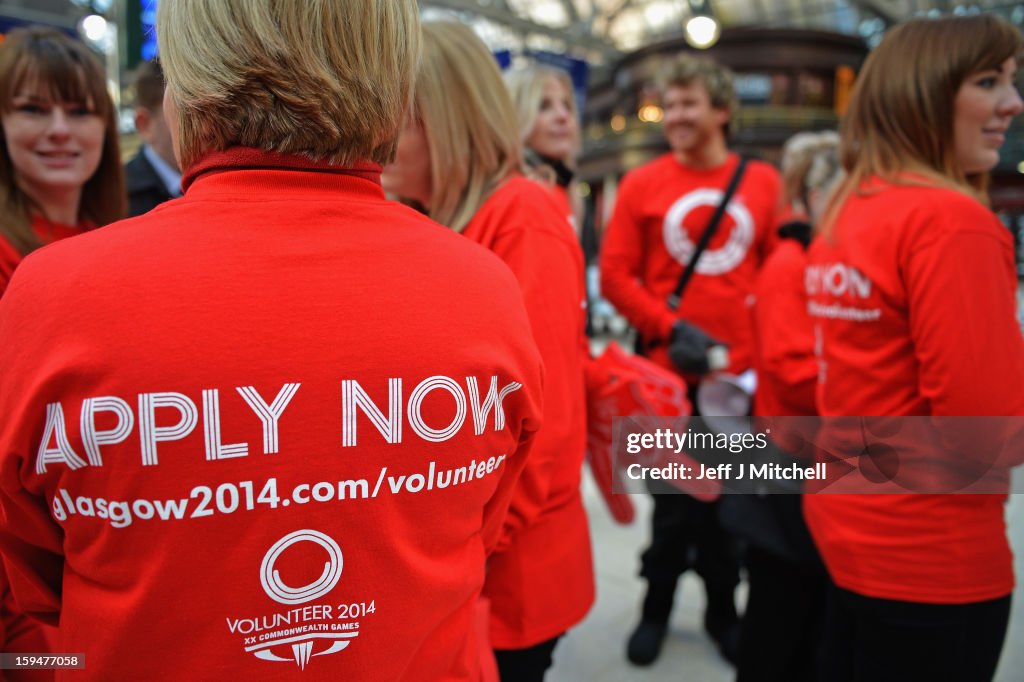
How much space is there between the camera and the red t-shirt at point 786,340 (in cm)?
215

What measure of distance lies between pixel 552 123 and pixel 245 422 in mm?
2094

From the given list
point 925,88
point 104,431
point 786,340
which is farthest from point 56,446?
point 786,340

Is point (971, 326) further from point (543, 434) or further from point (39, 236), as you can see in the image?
point (39, 236)

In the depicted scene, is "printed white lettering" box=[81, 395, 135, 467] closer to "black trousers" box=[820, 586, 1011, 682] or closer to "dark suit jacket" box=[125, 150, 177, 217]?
"black trousers" box=[820, 586, 1011, 682]

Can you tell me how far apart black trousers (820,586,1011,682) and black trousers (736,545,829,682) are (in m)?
0.49

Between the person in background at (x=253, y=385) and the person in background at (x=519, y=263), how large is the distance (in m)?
0.53

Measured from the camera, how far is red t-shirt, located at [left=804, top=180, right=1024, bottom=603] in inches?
56.4

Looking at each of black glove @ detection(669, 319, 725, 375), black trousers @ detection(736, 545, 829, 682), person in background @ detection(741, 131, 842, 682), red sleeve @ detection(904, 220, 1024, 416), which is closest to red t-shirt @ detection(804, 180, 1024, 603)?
red sleeve @ detection(904, 220, 1024, 416)

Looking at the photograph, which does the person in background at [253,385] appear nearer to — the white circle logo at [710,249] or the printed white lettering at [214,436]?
the printed white lettering at [214,436]

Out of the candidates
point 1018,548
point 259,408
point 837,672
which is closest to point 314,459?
point 259,408

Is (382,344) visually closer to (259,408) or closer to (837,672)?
(259,408)

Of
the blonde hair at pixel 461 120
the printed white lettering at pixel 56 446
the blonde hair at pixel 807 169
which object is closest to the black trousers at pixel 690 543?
the blonde hair at pixel 807 169

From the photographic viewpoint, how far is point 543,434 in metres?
1.43

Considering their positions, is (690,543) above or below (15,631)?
below
